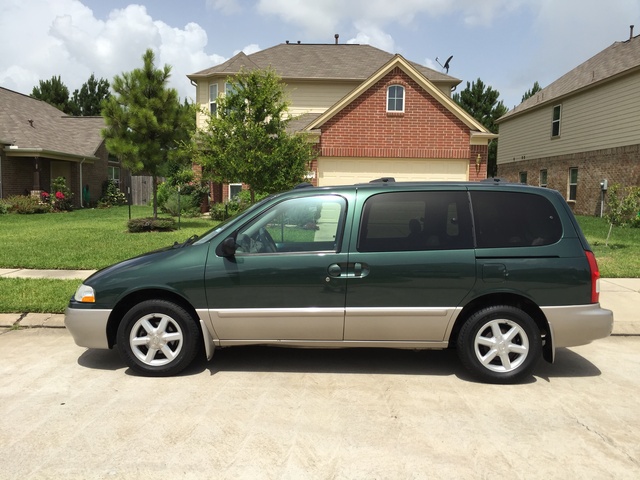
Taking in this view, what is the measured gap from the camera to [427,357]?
16.9ft

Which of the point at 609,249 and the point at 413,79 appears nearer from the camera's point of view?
the point at 609,249

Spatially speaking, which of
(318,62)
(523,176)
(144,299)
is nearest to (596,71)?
(523,176)

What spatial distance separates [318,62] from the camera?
2509 cm

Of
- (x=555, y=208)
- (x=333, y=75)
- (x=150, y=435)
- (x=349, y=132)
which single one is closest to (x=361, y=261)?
(x=555, y=208)

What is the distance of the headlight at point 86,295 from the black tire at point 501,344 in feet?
10.6

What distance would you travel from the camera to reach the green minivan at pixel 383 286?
4.32 meters

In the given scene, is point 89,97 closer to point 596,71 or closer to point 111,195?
point 111,195

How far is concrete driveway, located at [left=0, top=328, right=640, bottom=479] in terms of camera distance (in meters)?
3.04

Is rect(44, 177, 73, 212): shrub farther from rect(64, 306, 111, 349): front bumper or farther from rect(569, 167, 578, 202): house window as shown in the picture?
rect(569, 167, 578, 202): house window

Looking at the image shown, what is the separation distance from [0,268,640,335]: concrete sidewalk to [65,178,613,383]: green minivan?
201 centimetres

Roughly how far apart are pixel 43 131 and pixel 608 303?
26852 mm

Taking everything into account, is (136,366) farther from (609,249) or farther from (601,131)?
(601,131)

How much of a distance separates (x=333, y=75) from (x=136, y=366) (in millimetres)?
21356

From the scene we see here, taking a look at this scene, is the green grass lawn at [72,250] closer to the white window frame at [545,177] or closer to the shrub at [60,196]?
the shrub at [60,196]
